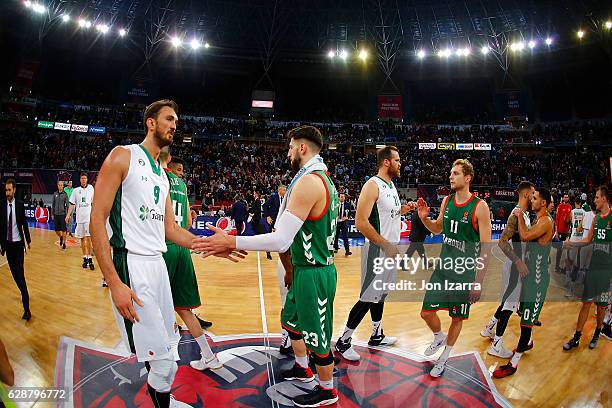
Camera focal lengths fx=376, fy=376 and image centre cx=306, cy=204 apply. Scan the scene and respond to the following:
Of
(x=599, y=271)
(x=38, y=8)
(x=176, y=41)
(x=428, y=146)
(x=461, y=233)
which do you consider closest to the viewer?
(x=461, y=233)

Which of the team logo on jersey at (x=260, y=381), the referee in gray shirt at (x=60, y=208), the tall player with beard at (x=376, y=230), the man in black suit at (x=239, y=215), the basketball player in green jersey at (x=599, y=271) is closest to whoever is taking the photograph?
the team logo on jersey at (x=260, y=381)

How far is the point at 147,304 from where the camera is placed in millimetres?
2439

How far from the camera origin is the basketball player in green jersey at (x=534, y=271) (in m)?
4.18

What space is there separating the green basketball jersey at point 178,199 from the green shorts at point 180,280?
1.47 feet

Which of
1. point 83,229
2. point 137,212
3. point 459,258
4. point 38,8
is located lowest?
point 83,229

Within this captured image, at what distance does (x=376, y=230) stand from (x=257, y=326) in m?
2.24

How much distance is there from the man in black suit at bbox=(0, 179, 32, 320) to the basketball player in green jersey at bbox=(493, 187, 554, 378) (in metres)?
6.17

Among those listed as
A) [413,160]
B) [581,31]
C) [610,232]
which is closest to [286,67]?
[413,160]

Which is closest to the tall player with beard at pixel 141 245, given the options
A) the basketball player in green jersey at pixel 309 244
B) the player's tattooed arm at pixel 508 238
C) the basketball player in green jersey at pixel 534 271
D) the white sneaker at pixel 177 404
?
the basketball player in green jersey at pixel 309 244

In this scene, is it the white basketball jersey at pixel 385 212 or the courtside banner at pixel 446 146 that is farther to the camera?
the courtside banner at pixel 446 146

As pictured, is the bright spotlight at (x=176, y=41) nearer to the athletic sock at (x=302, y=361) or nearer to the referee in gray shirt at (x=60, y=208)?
the referee in gray shirt at (x=60, y=208)

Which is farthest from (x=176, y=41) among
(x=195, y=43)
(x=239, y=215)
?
(x=239, y=215)

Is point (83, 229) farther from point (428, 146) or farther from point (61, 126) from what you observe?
point (428, 146)

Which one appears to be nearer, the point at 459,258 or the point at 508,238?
the point at 459,258
